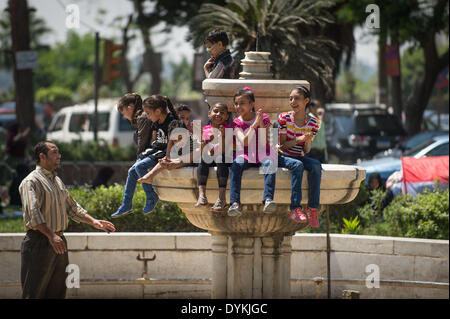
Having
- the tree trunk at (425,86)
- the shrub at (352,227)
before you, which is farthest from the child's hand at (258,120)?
the tree trunk at (425,86)

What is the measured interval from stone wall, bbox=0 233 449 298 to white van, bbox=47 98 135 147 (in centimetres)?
1414

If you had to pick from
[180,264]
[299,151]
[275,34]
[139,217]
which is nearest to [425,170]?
[275,34]

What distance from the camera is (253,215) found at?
738cm

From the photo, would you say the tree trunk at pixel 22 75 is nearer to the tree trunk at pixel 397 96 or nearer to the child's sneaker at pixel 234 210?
the tree trunk at pixel 397 96

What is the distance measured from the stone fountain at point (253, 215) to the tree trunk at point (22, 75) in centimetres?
1471

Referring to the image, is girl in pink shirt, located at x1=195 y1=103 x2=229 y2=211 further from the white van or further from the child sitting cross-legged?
the white van

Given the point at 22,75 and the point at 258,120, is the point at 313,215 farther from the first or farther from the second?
the point at 22,75

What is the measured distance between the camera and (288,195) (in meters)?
7.11

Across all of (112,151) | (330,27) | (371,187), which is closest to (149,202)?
(371,187)

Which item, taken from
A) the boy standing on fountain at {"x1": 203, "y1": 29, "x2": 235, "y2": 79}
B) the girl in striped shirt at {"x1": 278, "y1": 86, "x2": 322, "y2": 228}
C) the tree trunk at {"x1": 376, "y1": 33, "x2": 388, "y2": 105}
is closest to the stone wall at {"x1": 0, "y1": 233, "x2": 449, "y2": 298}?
the boy standing on fountain at {"x1": 203, "y1": 29, "x2": 235, "y2": 79}

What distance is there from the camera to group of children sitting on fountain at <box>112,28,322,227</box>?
695 cm

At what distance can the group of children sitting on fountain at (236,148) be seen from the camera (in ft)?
22.8

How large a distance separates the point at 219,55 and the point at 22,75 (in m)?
15.5
